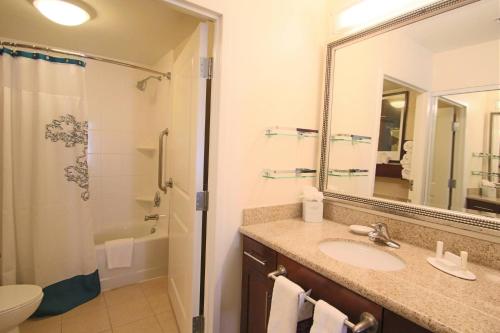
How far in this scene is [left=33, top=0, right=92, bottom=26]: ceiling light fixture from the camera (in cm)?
149

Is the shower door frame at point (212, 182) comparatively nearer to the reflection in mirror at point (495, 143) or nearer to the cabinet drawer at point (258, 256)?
the cabinet drawer at point (258, 256)

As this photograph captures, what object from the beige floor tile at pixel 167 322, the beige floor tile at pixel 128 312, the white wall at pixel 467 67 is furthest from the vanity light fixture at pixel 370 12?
the beige floor tile at pixel 128 312

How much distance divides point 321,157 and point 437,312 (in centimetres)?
106

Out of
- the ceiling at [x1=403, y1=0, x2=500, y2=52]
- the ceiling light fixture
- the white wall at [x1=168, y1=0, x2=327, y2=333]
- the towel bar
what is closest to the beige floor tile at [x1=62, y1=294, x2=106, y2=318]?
the white wall at [x1=168, y1=0, x2=327, y2=333]

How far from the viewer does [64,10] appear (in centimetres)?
154

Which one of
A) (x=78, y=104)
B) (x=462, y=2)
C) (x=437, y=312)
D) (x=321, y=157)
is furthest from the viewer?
(x=78, y=104)

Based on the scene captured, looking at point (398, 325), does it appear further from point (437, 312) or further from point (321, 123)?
point (321, 123)

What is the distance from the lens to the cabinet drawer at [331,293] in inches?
30.3

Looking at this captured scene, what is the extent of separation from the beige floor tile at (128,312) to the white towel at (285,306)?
4.39 feet

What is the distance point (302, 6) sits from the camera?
1473 millimetres

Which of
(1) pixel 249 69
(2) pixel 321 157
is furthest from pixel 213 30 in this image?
(2) pixel 321 157

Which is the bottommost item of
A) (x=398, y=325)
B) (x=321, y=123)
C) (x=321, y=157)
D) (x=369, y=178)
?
(x=398, y=325)

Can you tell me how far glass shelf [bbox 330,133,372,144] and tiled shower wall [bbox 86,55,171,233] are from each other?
1.74 metres

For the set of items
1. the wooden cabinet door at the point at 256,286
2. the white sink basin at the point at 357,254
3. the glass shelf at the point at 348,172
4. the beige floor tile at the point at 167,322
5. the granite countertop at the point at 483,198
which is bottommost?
the beige floor tile at the point at 167,322
